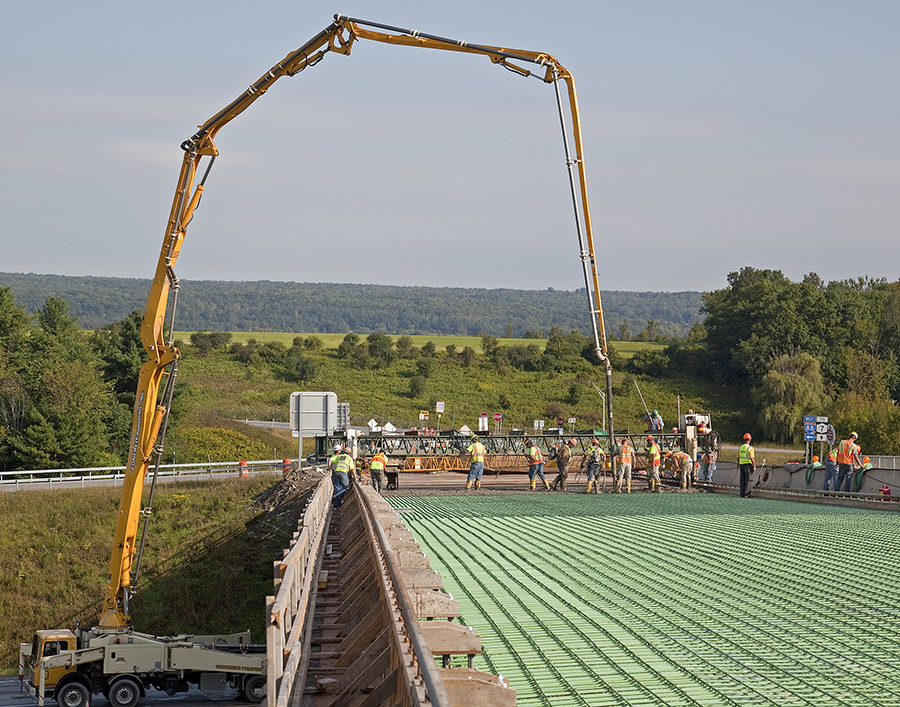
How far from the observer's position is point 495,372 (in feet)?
379

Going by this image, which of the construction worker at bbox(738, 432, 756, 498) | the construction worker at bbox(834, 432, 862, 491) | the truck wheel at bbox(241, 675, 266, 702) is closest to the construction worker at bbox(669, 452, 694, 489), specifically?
the construction worker at bbox(738, 432, 756, 498)

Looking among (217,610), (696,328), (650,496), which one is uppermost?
(696,328)

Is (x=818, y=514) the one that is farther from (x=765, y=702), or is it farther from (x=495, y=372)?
(x=495, y=372)

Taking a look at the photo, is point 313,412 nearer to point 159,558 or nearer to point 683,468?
point 683,468

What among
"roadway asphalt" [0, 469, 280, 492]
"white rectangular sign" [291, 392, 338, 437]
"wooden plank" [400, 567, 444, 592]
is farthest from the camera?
"roadway asphalt" [0, 469, 280, 492]

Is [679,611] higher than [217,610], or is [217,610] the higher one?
[679,611]

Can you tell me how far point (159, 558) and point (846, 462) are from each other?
28279 mm

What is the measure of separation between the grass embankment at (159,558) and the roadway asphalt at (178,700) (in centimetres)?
729

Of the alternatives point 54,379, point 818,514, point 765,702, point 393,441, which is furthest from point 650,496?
point 54,379

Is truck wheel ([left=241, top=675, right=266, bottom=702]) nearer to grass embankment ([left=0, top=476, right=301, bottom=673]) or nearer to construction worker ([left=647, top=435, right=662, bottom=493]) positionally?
grass embankment ([left=0, top=476, right=301, bottom=673])

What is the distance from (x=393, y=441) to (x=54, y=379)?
28.8 metres

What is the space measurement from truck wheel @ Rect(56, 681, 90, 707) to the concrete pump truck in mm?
22

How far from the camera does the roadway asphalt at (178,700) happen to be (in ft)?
87.1

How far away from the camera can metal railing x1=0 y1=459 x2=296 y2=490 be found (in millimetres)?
53906
